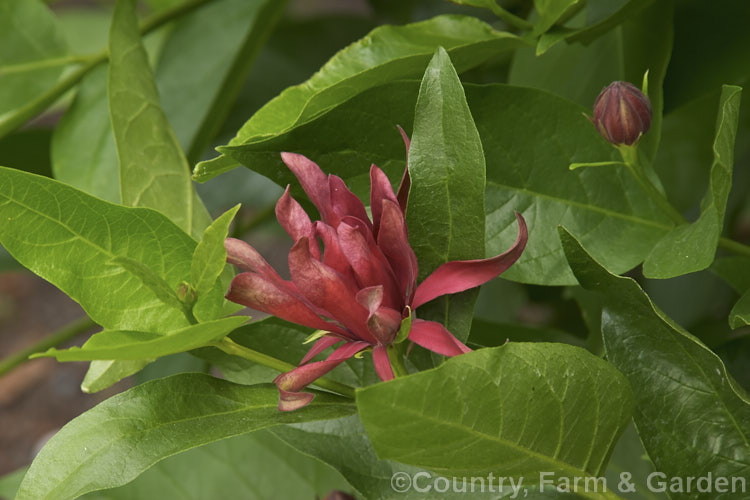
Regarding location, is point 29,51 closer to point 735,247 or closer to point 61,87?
point 61,87

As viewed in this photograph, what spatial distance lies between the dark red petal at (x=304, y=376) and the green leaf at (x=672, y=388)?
0.29 feet

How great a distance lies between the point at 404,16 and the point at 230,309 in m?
0.50

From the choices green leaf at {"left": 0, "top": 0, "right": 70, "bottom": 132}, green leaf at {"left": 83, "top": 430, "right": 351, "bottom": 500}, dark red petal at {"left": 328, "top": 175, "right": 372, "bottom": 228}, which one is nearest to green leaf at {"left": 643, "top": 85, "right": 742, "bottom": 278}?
dark red petal at {"left": 328, "top": 175, "right": 372, "bottom": 228}

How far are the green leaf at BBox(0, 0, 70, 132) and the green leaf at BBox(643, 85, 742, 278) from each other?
390 millimetres

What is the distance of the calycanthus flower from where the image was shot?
0.29 m

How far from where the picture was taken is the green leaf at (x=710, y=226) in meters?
0.31

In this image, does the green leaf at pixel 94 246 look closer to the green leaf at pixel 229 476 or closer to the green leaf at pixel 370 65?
the green leaf at pixel 370 65

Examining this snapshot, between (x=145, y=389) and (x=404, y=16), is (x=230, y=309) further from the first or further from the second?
(x=404, y=16)

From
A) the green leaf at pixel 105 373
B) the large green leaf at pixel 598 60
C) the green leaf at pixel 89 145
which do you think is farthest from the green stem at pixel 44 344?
the large green leaf at pixel 598 60

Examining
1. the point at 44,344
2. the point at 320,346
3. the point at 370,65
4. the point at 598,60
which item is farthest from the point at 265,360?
the point at 44,344

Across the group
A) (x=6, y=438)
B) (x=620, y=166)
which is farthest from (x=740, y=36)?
(x=6, y=438)

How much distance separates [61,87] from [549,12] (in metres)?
0.32

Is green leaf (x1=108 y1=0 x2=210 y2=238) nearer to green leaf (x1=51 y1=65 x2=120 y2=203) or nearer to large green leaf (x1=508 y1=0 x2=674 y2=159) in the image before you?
green leaf (x1=51 y1=65 x2=120 y2=203)

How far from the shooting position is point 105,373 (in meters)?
0.35
